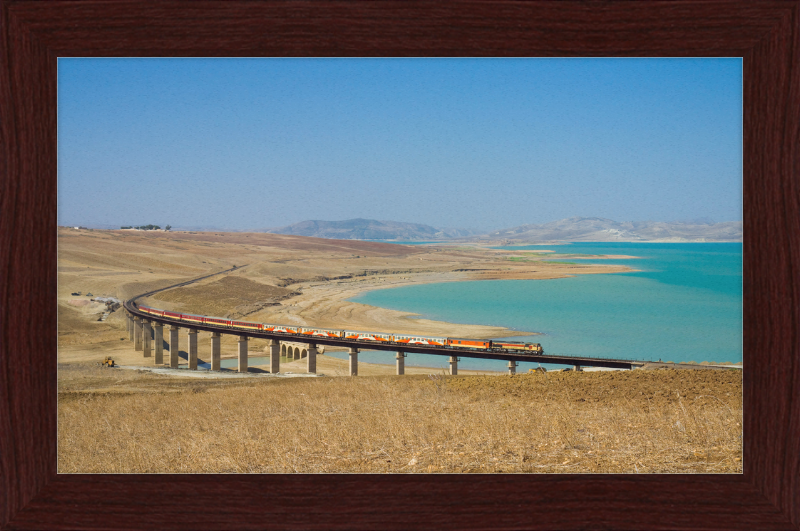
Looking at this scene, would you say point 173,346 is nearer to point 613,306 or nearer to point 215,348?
point 215,348

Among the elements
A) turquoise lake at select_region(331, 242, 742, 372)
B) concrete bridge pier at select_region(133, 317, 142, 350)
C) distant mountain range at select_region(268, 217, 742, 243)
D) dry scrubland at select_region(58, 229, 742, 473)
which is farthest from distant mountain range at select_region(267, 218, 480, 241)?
dry scrubland at select_region(58, 229, 742, 473)

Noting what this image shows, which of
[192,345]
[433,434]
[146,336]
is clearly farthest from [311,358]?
[433,434]

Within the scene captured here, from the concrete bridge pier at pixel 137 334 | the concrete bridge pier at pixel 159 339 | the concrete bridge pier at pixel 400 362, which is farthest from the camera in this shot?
the concrete bridge pier at pixel 137 334

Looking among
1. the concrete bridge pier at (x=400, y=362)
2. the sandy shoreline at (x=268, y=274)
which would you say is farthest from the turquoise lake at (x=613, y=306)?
the concrete bridge pier at (x=400, y=362)
